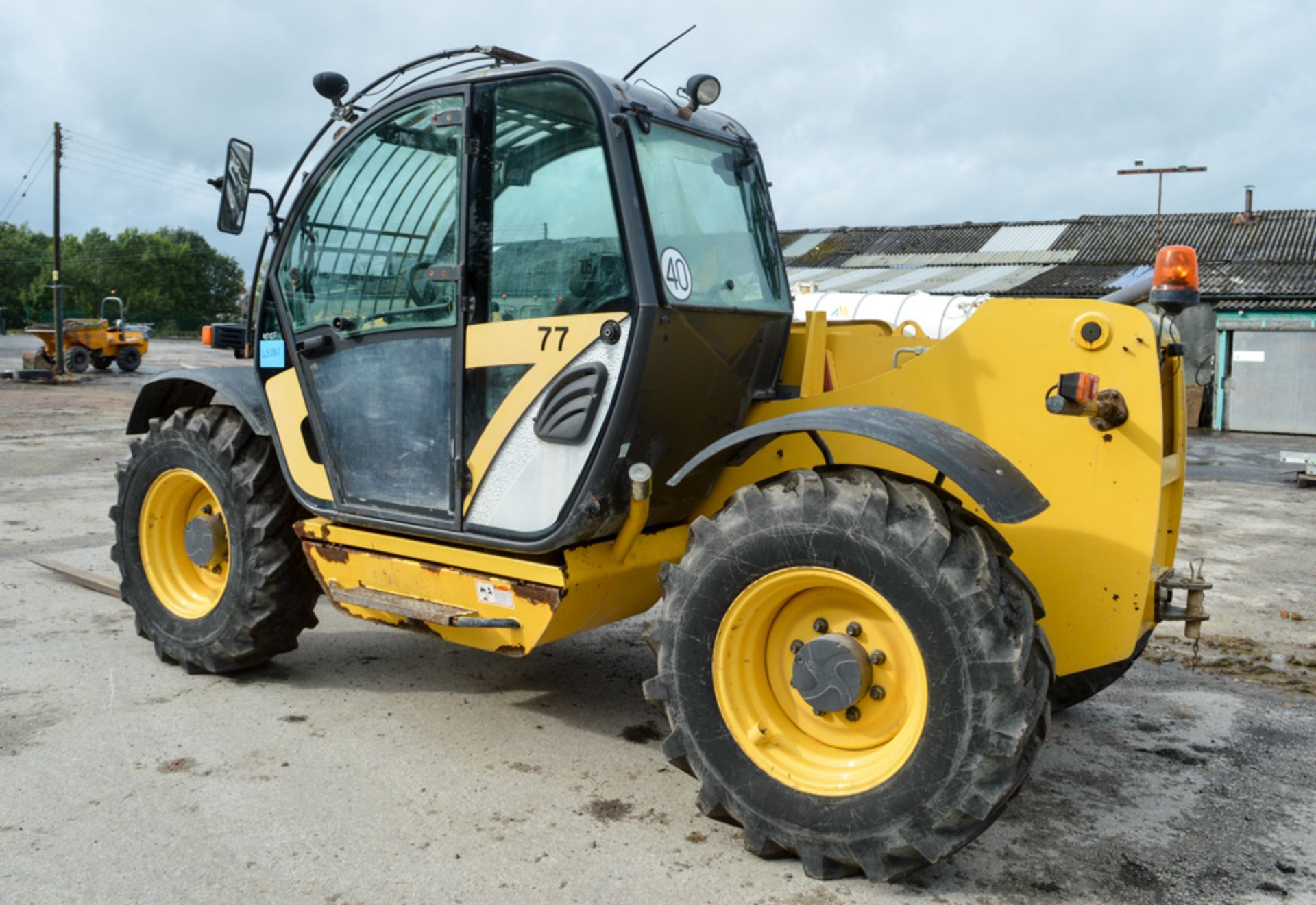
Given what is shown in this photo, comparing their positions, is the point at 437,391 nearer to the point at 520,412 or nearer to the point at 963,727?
the point at 520,412

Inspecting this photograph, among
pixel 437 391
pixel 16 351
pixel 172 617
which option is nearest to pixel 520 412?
pixel 437 391

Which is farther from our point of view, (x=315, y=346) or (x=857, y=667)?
(x=315, y=346)

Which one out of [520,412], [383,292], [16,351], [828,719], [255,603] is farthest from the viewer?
[16,351]

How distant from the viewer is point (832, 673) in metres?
3.19

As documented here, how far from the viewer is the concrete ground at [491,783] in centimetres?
315

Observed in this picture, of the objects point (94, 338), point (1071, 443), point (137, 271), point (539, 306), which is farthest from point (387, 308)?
point (137, 271)

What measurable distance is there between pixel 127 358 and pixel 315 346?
97.6ft

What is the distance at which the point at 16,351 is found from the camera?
3884 cm

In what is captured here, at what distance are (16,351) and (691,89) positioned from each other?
1651 inches

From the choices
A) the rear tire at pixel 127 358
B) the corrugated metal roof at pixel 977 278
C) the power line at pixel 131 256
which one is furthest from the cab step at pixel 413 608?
the power line at pixel 131 256

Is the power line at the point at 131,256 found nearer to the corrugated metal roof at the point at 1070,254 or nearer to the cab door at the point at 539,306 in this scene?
the corrugated metal roof at the point at 1070,254

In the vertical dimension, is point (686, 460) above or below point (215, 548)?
above

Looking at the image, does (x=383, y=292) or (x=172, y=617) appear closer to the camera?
(x=383, y=292)

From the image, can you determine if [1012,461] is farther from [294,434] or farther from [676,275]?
[294,434]
